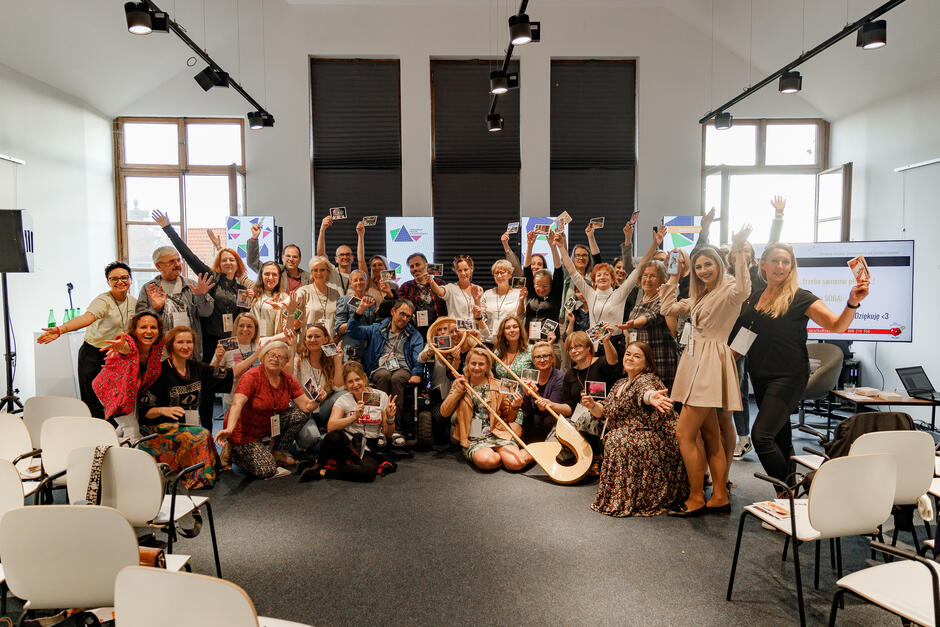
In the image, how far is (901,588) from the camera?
1885mm

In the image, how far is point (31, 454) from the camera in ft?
9.48

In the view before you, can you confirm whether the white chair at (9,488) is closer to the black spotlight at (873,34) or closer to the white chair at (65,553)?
the white chair at (65,553)

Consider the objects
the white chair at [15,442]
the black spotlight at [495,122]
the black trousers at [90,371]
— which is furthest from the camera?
the black spotlight at [495,122]

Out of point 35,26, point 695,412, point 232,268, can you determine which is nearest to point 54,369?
point 232,268

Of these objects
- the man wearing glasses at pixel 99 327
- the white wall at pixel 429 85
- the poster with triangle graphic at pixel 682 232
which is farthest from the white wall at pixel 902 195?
the man wearing glasses at pixel 99 327

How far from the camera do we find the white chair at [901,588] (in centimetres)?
173

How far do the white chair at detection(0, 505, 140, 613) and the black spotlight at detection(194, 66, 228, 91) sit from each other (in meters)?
5.50

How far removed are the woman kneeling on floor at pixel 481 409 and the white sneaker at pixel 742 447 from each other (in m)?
1.82

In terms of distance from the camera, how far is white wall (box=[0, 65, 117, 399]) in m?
5.81

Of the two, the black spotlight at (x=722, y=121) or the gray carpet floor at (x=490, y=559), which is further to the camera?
the black spotlight at (x=722, y=121)

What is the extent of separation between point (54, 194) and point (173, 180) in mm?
1662

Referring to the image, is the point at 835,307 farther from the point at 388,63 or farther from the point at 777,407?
the point at 388,63

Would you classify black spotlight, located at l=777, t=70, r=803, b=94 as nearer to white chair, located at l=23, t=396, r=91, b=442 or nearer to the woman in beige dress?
the woman in beige dress

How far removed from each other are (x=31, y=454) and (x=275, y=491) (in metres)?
1.49
